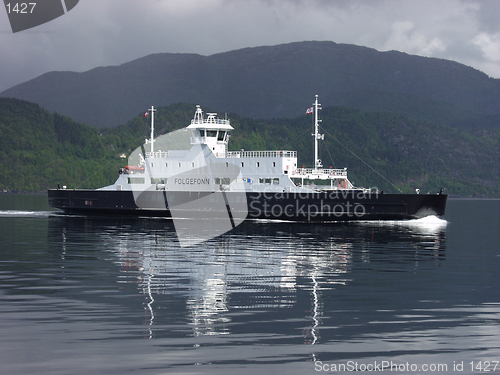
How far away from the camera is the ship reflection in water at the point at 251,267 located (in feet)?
48.1

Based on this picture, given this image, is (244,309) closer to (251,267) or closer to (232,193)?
(251,267)

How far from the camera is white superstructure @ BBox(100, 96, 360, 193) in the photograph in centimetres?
4984

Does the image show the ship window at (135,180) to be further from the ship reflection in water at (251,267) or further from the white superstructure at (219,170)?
the ship reflection in water at (251,267)

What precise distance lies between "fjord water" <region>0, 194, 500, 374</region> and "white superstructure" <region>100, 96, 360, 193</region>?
20.7 m

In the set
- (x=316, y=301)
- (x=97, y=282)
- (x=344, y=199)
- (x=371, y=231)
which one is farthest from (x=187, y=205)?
(x=316, y=301)

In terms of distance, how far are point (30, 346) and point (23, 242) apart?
21.2 metres

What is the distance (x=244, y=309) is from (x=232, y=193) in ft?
116

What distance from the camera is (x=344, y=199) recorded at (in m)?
47.6

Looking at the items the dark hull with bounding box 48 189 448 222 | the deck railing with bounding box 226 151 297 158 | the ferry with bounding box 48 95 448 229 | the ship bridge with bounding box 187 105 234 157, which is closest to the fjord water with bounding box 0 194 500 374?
the dark hull with bounding box 48 189 448 222

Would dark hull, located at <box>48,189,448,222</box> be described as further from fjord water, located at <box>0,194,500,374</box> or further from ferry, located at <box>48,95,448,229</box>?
fjord water, located at <box>0,194,500,374</box>

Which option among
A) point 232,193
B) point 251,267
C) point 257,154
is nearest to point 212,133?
point 257,154

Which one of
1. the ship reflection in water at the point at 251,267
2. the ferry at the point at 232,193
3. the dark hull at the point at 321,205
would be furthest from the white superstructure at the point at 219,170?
the ship reflection in water at the point at 251,267

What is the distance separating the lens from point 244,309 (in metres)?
15.1

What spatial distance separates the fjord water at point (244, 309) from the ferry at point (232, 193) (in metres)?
18.2
